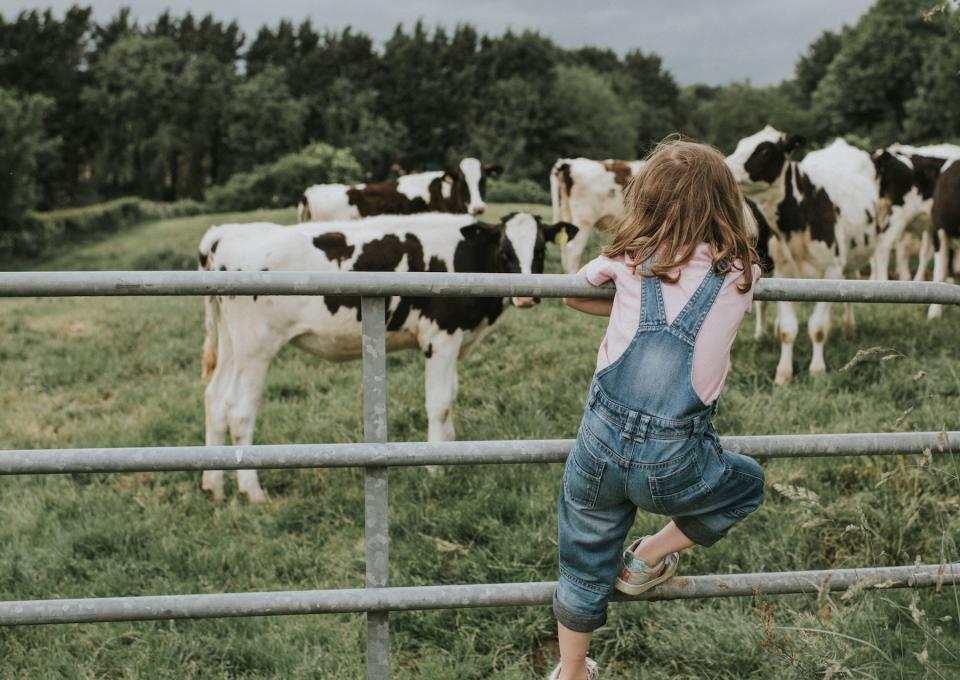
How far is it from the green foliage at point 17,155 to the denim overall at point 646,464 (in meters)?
35.9

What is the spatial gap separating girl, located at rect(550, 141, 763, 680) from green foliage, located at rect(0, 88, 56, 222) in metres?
35.9

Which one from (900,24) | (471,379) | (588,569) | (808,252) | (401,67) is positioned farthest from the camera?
(401,67)

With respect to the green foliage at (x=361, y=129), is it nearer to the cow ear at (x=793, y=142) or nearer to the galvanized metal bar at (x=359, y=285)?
the cow ear at (x=793, y=142)

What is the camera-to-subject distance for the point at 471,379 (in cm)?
722

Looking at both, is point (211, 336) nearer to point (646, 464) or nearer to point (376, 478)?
point (376, 478)

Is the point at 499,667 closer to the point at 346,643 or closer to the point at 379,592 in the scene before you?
the point at 346,643

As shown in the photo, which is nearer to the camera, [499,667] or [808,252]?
[499,667]

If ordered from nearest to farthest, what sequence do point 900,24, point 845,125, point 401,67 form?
point 900,24 → point 845,125 → point 401,67

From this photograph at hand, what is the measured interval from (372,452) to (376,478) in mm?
88

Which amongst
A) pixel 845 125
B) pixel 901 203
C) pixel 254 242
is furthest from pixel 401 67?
pixel 254 242

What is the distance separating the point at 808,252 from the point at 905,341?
3.63 feet

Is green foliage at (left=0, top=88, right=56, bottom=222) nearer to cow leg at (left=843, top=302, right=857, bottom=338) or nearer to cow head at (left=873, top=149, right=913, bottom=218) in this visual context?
cow head at (left=873, top=149, right=913, bottom=218)

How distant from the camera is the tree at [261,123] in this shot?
5856 cm

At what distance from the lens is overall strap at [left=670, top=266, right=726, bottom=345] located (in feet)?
6.95
